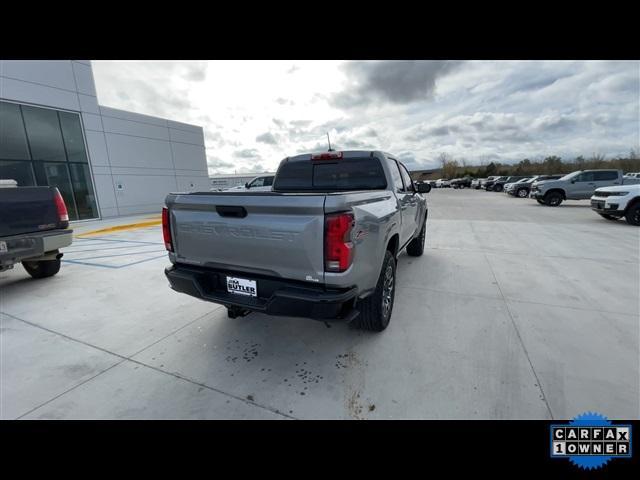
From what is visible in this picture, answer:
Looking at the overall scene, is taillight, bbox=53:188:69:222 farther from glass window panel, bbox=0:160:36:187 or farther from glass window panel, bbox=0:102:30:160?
glass window panel, bbox=0:102:30:160

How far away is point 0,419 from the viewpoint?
2.06 meters

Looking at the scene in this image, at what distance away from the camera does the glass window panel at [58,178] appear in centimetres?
1314

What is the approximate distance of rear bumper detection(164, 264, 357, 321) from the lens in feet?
6.91

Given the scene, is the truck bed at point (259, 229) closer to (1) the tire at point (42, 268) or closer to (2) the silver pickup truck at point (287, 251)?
(2) the silver pickup truck at point (287, 251)

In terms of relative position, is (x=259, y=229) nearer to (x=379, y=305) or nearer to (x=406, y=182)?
(x=379, y=305)

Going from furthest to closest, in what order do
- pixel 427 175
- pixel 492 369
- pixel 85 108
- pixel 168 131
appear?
pixel 427 175
pixel 168 131
pixel 85 108
pixel 492 369

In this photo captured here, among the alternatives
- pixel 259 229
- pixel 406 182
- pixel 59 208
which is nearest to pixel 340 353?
pixel 259 229

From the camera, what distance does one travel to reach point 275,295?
2197 mm

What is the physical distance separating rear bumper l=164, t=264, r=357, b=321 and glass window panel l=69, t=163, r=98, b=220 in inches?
652

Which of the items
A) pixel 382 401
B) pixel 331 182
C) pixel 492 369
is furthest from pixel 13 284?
pixel 492 369

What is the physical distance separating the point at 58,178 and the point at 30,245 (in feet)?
42.9

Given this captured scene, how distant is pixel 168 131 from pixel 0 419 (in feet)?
69.6
